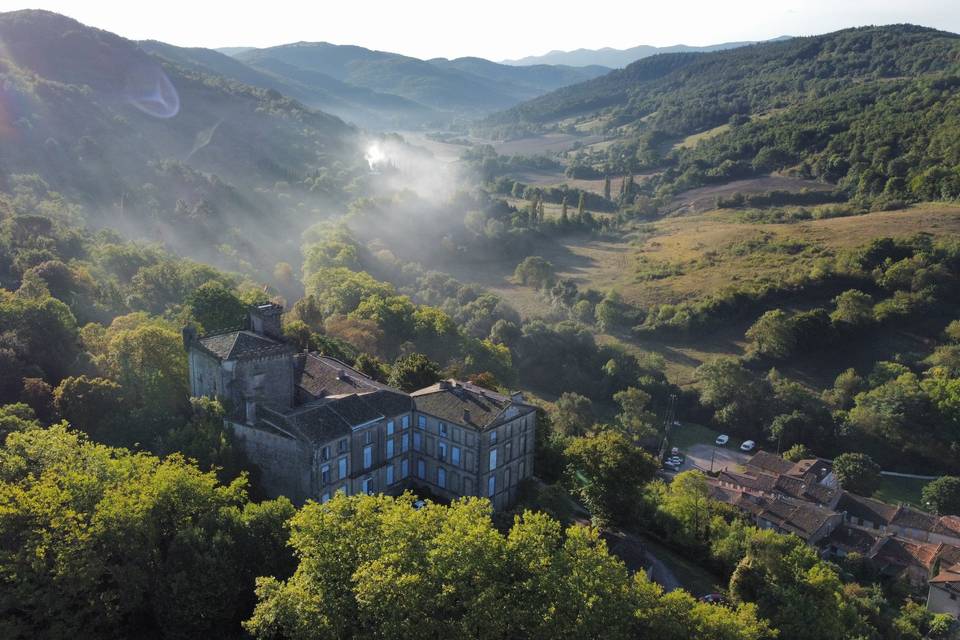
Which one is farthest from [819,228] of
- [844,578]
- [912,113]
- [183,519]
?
[183,519]

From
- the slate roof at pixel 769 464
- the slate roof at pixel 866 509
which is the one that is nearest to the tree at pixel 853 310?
Result: the slate roof at pixel 769 464

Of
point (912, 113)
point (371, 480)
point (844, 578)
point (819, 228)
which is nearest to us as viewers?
point (371, 480)

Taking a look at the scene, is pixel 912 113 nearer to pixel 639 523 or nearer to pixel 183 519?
pixel 639 523

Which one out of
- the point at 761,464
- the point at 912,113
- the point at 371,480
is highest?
the point at 912,113

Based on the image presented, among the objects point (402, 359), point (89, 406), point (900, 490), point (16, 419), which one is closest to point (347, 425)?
point (89, 406)

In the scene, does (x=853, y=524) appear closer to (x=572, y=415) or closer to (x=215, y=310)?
(x=572, y=415)

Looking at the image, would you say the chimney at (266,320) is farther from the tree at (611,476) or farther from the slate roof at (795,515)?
the slate roof at (795,515)

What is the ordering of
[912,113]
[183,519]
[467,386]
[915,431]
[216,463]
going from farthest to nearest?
[912,113] → [915,431] → [467,386] → [216,463] → [183,519]
